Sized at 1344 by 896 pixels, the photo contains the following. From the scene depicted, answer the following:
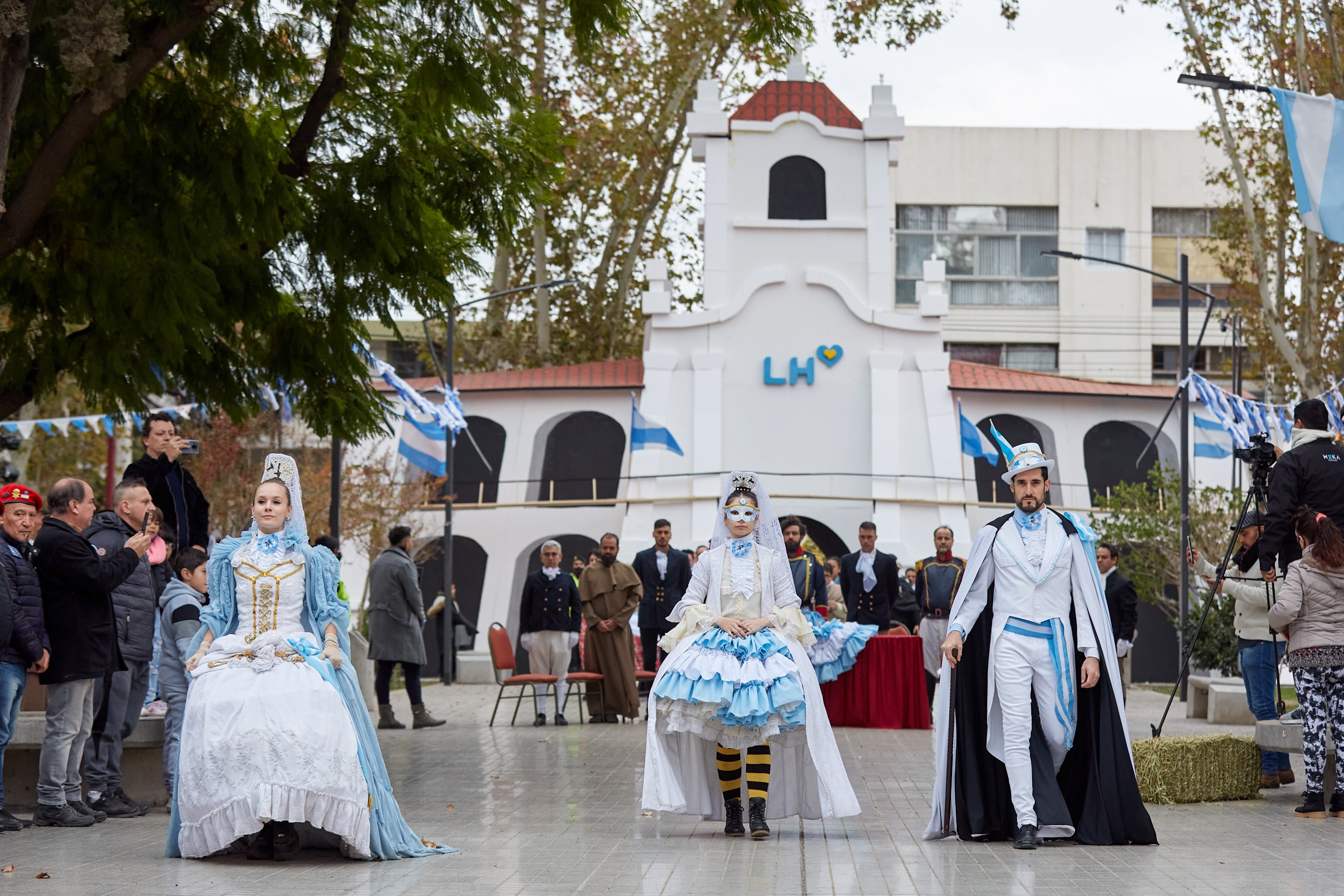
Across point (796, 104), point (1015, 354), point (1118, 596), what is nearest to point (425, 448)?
point (796, 104)

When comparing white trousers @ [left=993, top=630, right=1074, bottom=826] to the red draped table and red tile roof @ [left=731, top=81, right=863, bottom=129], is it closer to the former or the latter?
the red draped table

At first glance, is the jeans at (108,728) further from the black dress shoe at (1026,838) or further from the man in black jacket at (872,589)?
the man in black jacket at (872,589)

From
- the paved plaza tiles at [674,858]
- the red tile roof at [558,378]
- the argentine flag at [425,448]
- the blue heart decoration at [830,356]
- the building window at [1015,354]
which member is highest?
the building window at [1015,354]

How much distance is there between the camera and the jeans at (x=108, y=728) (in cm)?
Answer: 1112

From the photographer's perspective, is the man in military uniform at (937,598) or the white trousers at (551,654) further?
the white trousers at (551,654)

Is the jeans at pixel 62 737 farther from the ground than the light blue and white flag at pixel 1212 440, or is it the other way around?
the light blue and white flag at pixel 1212 440

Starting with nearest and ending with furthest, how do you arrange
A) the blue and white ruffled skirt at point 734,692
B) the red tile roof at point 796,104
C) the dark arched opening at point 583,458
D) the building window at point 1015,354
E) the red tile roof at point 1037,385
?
the blue and white ruffled skirt at point 734,692 → the red tile roof at point 796,104 → the red tile roof at point 1037,385 → the dark arched opening at point 583,458 → the building window at point 1015,354

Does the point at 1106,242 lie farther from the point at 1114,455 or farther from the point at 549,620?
the point at 549,620

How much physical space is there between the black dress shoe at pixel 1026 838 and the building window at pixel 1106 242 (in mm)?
50705

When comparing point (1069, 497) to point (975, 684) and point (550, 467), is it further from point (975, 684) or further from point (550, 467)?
point (975, 684)

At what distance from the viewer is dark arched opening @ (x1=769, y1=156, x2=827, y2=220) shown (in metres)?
37.7

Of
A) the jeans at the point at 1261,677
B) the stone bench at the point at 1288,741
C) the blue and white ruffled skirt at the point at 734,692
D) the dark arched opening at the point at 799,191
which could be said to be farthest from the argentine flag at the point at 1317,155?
the dark arched opening at the point at 799,191

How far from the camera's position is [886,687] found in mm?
18984

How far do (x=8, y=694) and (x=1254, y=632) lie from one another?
953 cm
